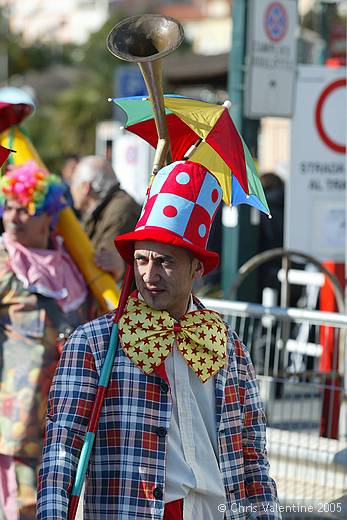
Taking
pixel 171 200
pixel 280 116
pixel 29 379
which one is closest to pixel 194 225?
pixel 171 200

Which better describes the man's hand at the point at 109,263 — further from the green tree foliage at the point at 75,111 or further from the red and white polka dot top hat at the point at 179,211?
the green tree foliage at the point at 75,111

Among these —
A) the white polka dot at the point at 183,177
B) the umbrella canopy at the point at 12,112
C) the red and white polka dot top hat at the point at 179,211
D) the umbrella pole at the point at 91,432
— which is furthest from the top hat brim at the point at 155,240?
the umbrella canopy at the point at 12,112

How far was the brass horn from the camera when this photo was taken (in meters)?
3.21

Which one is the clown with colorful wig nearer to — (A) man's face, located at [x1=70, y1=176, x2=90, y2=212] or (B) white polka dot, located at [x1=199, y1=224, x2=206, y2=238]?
(B) white polka dot, located at [x1=199, y1=224, x2=206, y2=238]

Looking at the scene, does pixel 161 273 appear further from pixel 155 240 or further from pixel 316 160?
pixel 316 160

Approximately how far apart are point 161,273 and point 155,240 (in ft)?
0.32

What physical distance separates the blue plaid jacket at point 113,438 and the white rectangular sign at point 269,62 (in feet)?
14.5

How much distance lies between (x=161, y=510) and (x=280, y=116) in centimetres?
483

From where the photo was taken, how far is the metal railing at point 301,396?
19.0 ft

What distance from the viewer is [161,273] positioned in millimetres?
3197

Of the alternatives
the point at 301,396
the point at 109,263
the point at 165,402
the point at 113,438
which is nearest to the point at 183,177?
the point at 165,402

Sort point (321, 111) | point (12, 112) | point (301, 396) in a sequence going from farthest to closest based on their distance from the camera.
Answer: point (321, 111) → point (301, 396) → point (12, 112)

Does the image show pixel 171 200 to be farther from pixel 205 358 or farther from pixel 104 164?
pixel 104 164

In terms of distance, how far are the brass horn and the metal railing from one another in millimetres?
2620
